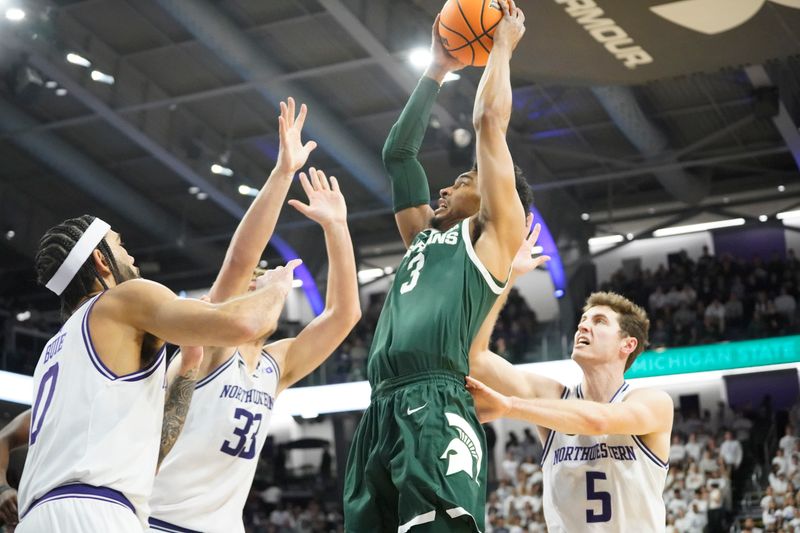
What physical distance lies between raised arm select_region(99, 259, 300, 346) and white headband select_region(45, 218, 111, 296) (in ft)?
0.73

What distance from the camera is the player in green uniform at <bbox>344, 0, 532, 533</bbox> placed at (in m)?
3.92

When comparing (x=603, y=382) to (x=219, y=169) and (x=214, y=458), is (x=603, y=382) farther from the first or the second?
(x=219, y=169)

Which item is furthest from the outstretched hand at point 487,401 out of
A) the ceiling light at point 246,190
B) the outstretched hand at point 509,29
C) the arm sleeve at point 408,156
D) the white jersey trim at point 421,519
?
the ceiling light at point 246,190

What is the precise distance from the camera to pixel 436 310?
4.21 m

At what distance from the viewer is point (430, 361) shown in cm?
414

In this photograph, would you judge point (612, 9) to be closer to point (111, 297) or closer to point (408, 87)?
point (408, 87)

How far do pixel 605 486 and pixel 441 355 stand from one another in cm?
152

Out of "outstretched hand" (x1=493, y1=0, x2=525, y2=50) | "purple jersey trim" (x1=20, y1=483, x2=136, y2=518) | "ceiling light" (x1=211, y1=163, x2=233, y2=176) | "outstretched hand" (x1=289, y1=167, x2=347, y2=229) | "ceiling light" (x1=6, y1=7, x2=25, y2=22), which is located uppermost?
"ceiling light" (x1=6, y1=7, x2=25, y2=22)

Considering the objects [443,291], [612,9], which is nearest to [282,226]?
[612,9]

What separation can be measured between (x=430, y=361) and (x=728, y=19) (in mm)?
9305

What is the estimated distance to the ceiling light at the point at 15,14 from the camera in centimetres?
1786

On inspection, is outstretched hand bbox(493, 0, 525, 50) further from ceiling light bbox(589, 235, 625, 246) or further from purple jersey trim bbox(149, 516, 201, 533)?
ceiling light bbox(589, 235, 625, 246)

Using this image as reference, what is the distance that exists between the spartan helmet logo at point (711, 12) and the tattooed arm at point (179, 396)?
8435 mm

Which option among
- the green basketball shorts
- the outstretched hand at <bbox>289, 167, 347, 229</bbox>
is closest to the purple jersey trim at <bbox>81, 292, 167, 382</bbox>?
the green basketball shorts
